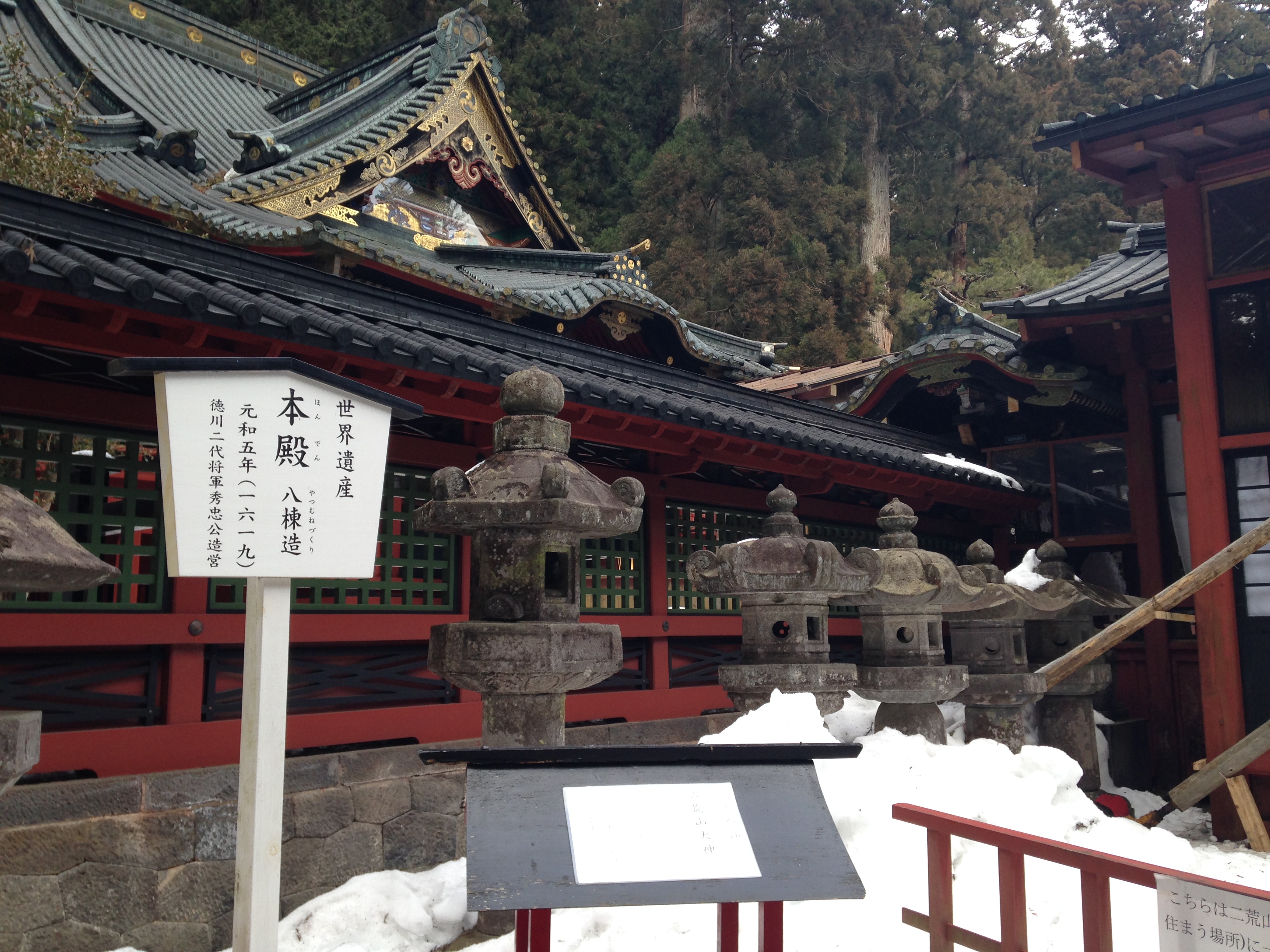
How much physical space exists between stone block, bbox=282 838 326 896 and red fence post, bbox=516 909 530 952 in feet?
10.1

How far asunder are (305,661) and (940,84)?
25.4 m

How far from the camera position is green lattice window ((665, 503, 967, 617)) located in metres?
9.23

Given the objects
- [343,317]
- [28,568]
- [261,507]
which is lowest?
[28,568]

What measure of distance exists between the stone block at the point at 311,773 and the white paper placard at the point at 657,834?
3.51 metres

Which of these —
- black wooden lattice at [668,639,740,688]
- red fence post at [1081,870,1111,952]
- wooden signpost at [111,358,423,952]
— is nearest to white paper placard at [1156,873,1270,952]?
red fence post at [1081,870,1111,952]

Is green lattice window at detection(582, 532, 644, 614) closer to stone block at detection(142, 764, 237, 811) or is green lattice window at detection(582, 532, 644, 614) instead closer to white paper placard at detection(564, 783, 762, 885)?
stone block at detection(142, 764, 237, 811)

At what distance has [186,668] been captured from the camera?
5961mm

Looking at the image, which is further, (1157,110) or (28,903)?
(1157,110)

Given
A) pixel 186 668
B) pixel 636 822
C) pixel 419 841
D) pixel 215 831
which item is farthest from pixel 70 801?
pixel 636 822

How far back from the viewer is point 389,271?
10953mm

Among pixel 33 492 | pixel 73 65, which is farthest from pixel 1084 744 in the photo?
pixel 73 65

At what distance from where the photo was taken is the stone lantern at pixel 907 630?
25.8ft

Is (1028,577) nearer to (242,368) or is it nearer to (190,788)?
(190,788)

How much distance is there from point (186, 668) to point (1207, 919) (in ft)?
17.5
